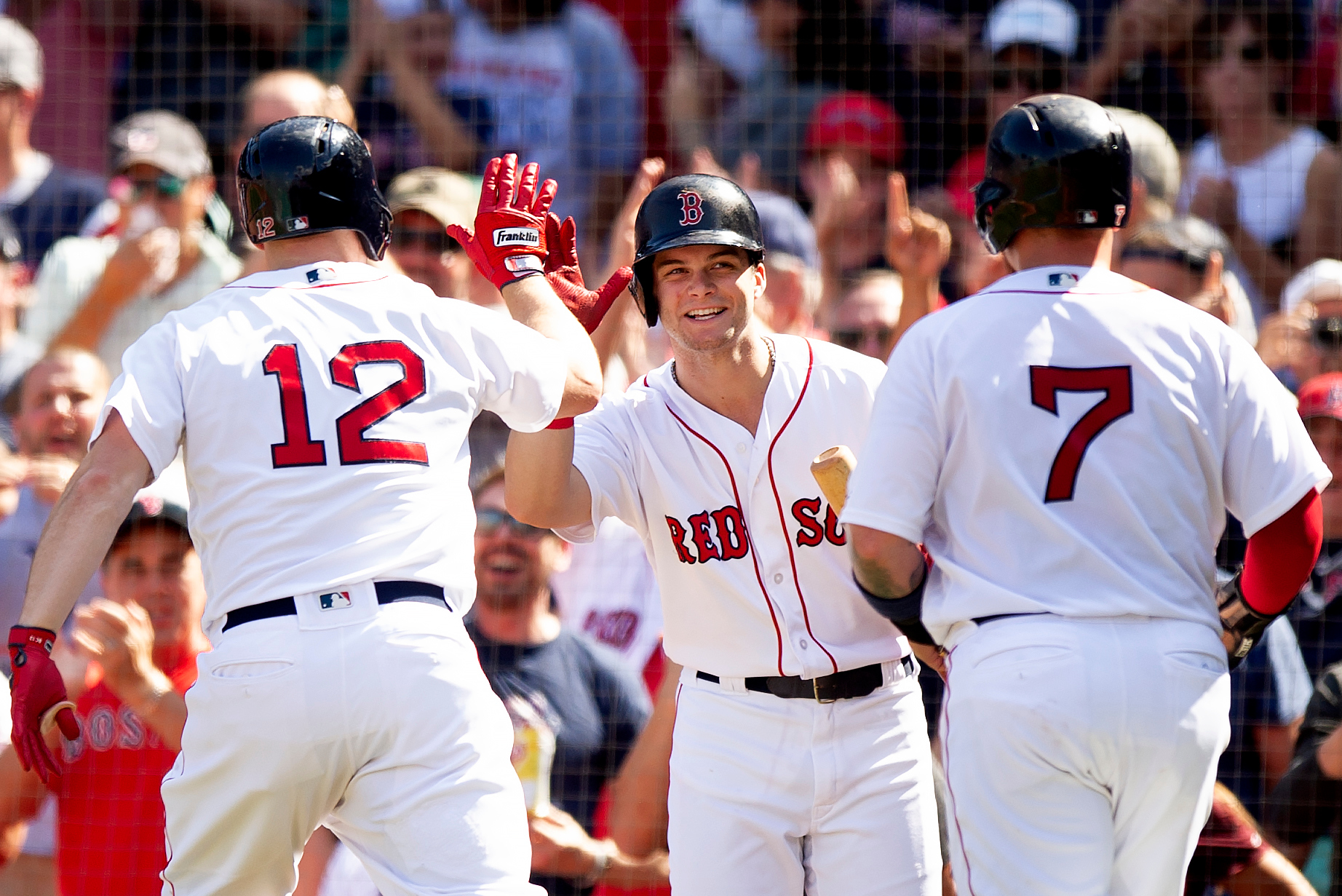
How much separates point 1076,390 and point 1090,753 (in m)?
0.61

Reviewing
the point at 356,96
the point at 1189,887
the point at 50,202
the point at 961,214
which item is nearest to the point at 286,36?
the point at 356,96

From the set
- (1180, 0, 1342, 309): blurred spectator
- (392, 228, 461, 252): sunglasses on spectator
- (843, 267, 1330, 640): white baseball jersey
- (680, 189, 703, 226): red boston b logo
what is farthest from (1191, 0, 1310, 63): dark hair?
(843, 267, 1330, 640): white baseball jersey

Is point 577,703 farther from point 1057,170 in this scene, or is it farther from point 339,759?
point 1057,170

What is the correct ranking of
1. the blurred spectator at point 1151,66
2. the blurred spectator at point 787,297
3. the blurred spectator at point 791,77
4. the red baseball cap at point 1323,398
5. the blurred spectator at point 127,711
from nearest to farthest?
the blurred spectator at point 127,711 < the red baseball cap at point 1323,398 < the blurred spectator at point 787,297 < the blurred spectator at point 1151,66 < the blurred spectator at point 791,77

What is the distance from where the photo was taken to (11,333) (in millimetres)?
5980

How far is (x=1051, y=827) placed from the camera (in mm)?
2494

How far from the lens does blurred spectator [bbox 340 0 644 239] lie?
6918 millimetres

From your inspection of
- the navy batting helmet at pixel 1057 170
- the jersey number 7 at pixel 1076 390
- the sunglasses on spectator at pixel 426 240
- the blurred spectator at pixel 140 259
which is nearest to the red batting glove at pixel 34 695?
the jersey number 7 at pixel 1076 390

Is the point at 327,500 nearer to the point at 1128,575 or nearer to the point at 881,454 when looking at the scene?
the point at 881,454

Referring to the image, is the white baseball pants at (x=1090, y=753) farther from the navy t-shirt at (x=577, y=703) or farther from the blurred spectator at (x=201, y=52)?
the blurred spectator at (x=201, y=52)

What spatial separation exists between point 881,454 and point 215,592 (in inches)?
48.6

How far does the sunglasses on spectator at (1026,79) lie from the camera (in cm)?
633

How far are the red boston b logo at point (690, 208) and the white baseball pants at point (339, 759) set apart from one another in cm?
106

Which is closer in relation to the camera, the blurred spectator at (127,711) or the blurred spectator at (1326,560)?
the blurred spectator at (127,711)
